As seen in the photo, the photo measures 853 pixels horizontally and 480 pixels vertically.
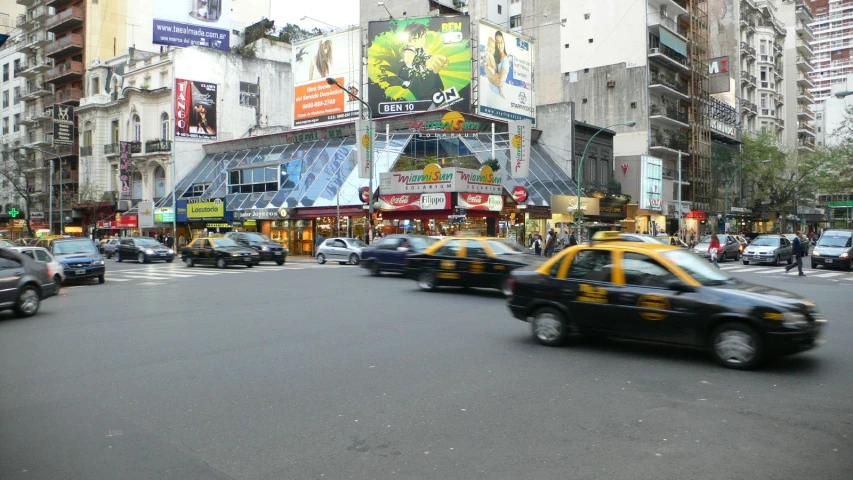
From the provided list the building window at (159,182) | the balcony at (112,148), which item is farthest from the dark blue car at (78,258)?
the balcony at (112,148)

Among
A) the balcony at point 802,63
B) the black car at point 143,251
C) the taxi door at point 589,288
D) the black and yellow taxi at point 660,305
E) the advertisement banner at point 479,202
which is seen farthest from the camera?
the balcony at point 802,63

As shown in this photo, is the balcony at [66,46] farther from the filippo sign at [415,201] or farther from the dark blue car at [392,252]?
the dark blue car at [392,252]

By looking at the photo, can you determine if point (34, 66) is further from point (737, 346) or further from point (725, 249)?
point (737, 346)

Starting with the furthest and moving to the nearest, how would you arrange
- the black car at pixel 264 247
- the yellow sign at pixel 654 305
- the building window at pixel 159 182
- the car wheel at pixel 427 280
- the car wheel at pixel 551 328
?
the building window at pixel 159 182 → the black car at pixel 264 247 → the car wheel at pixel 427 280 → the car wheel at pixel 551 328 → the yellow sign at pixel 654 305

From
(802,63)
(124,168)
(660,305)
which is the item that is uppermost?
(802,63)

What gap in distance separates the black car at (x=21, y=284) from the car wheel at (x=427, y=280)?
860 cm

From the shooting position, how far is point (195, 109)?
5175 centimetres

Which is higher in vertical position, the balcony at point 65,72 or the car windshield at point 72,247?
the balcony at point 65,72

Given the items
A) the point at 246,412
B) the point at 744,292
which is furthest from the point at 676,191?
the point at 246,412

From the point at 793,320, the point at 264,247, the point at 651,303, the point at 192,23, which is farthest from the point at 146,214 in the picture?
the point at 793,320

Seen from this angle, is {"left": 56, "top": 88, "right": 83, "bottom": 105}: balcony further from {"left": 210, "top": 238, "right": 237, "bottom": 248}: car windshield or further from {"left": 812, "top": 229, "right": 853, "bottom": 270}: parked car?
{"left": 812, "top": 229, "right": 853, "bottom": 270}: parked car

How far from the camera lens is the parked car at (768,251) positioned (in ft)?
103

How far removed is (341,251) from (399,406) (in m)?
25.8

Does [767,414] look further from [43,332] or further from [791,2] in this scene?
[791,2]
